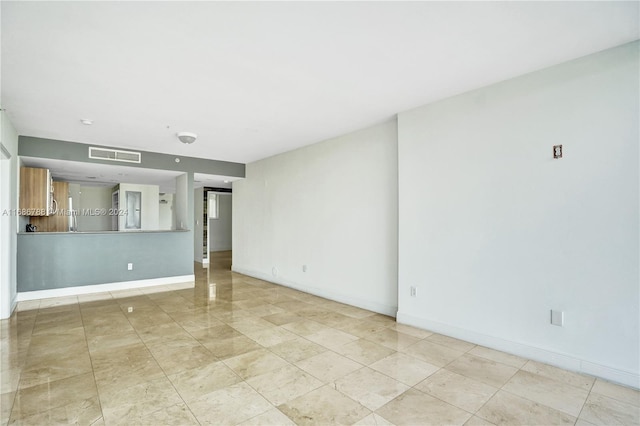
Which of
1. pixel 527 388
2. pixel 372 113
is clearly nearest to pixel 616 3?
pixel 372 113

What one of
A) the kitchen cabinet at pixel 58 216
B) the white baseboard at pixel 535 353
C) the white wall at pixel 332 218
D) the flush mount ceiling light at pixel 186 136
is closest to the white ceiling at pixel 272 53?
the flush mount ceiling light at pixel 186 136

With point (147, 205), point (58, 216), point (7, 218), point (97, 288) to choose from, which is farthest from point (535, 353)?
point (147, 205)

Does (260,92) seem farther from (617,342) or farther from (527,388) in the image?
(617,342)

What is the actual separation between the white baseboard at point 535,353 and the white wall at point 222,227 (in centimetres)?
950

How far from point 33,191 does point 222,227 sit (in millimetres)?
7335

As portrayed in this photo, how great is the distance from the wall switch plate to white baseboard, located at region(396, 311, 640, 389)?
0.26 metres

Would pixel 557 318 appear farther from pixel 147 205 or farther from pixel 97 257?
pixel 147 205

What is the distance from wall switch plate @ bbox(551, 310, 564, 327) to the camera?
2.67m

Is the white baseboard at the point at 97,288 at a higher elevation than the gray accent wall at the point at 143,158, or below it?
below

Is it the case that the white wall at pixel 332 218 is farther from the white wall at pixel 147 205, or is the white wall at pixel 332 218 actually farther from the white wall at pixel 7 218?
the white wall at pixel 7 218

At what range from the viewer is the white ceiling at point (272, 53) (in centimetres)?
200

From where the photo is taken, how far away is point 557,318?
270 cm

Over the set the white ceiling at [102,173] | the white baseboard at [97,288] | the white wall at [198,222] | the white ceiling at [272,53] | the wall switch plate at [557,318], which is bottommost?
the white baseboard at [97,288]

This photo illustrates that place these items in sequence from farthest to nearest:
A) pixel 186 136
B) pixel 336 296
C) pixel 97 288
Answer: pixel 97 288
pixel 336 296
pixel 186 136
